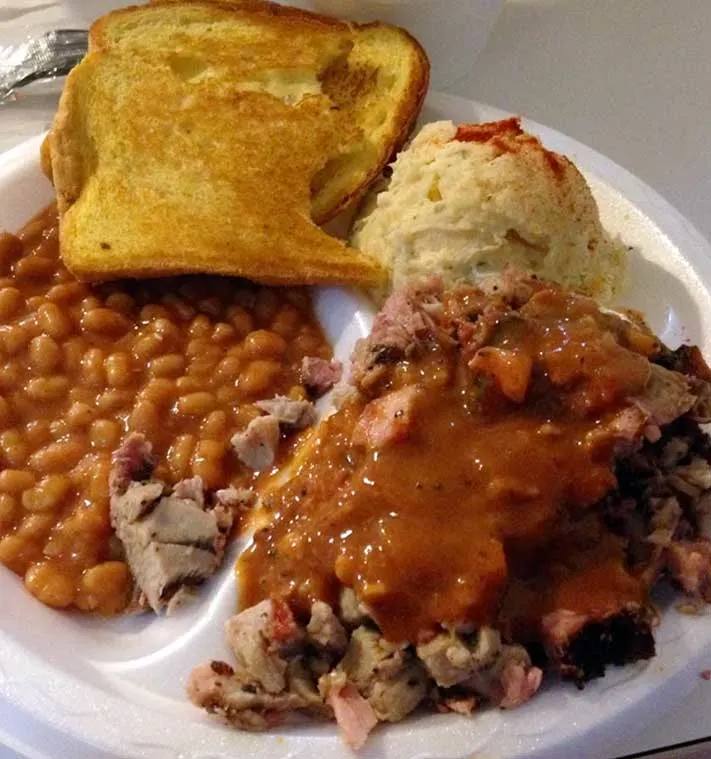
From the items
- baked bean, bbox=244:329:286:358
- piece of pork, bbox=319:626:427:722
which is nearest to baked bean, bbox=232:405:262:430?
baked bean, bbox=244:329:286:358

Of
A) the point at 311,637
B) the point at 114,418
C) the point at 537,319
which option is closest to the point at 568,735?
the point at 311,637

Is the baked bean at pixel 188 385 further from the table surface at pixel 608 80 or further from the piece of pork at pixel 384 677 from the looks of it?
the table surface at pixel 608 80

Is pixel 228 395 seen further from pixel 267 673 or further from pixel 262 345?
pixel 267 673

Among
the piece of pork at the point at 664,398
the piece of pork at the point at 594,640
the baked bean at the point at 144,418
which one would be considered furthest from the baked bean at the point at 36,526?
the piece of pork at the point at 664,398

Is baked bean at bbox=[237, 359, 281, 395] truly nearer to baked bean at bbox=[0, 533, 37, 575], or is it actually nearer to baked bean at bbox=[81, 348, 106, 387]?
baked bean at bbox=[81, 348, 106, 387]

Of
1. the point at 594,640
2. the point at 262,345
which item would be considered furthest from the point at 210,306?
the point at 594,640
